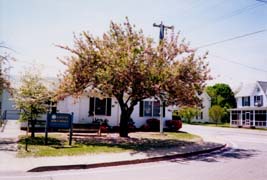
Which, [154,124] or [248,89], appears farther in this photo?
[248,89]

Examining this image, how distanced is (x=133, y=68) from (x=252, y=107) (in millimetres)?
42619

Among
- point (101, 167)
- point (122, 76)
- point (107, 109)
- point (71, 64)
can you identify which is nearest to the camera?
point (101, 167)

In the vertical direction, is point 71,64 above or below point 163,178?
above

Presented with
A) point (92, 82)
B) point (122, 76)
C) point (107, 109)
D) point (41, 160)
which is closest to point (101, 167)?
point (41, 160)

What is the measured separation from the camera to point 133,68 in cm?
1822

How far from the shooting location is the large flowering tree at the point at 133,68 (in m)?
18.5

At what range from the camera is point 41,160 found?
1187 cm

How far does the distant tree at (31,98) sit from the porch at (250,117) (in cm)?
4068

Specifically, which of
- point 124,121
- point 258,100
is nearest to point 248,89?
point 258,100

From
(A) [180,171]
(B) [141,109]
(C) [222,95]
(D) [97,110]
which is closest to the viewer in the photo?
(A) [180,171]

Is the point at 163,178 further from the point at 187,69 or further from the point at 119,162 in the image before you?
the point at 187,69

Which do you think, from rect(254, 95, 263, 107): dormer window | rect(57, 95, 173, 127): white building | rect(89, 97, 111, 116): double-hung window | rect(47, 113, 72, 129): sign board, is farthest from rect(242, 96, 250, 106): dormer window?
rect(47, 113, 72, 129): sign board

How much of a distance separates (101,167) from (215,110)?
46.3 m

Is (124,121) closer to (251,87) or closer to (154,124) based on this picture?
(154,124)
